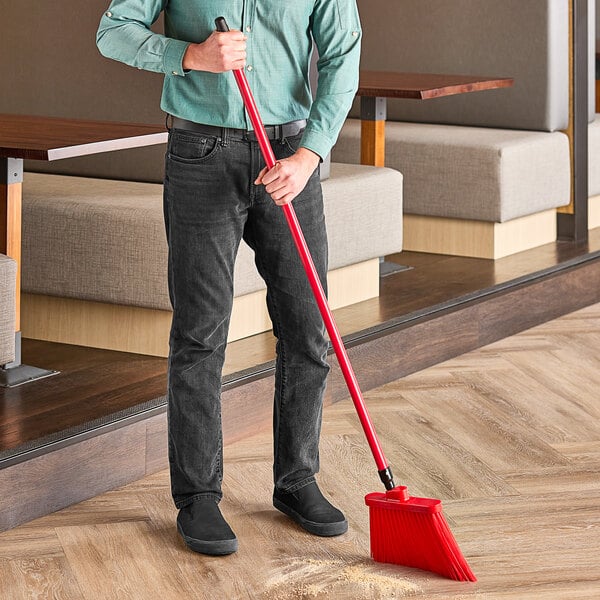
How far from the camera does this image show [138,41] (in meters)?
2.32

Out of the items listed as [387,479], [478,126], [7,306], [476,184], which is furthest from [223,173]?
[478,126]

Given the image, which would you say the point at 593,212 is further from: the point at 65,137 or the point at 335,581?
the point at 335,581

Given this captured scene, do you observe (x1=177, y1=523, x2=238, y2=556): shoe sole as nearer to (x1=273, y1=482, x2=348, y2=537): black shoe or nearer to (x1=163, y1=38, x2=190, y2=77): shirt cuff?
(x1=273, y1=482, x2=348, y2=537): black shoe

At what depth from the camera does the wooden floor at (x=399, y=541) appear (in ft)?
7.95

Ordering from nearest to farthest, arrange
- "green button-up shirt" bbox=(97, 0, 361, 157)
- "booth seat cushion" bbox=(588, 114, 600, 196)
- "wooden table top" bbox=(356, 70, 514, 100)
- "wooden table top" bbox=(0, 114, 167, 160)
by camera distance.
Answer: "green button-up shirt" bbox=(97, 0, 361, 157) → "wooden table top" bbox=(0, 114, 167, 160) → "wooden table top" bbox=(356, 70, 514, 100) → "booth seat cushion" bbox=(588, 114, 600, 196)

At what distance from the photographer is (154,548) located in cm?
260

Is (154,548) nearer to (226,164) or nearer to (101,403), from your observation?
(101,403)

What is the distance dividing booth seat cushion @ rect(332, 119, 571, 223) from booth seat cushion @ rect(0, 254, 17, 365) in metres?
2.26

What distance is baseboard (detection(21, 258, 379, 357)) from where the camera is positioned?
3514 mm

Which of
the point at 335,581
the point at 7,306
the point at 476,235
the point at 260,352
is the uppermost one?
the point at 476,235

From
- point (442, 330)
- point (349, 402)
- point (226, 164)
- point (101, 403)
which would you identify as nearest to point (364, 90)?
point (442, 330)

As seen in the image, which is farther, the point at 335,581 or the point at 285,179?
the point at 335,581

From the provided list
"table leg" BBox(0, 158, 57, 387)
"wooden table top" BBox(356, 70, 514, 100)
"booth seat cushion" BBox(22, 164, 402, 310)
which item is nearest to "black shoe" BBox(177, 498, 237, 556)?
"table leg" BBox(0, 158, 57, 387)

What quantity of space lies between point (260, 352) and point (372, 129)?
50.6 inches
